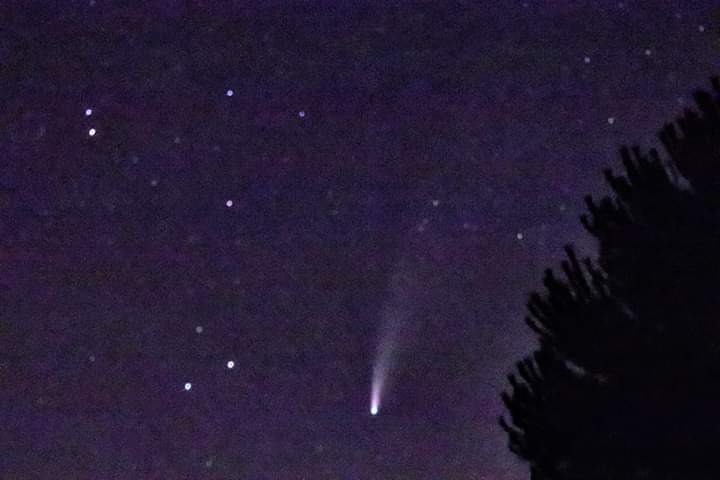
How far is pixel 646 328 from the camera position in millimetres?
7230

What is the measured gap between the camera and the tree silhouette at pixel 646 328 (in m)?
7.04

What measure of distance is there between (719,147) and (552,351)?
163 centimetres

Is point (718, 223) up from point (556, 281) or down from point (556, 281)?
up

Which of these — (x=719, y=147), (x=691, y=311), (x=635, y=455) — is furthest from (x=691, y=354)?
(x=719, y=147)

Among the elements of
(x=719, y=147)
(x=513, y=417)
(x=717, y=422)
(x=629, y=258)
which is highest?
(x=719, y=147)

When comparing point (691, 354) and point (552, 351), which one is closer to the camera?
point (691, 354)

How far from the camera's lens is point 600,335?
7.40m

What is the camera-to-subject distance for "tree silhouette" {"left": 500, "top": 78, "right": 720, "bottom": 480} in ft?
23.1

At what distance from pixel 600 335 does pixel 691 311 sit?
58 centimetres

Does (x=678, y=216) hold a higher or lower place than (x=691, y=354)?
higher

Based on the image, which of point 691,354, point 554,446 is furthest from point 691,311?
point 554,446

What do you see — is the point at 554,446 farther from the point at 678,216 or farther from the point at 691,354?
the point at 678,216

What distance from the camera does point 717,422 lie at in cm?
693

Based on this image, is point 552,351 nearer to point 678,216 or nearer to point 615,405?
point 615,405
